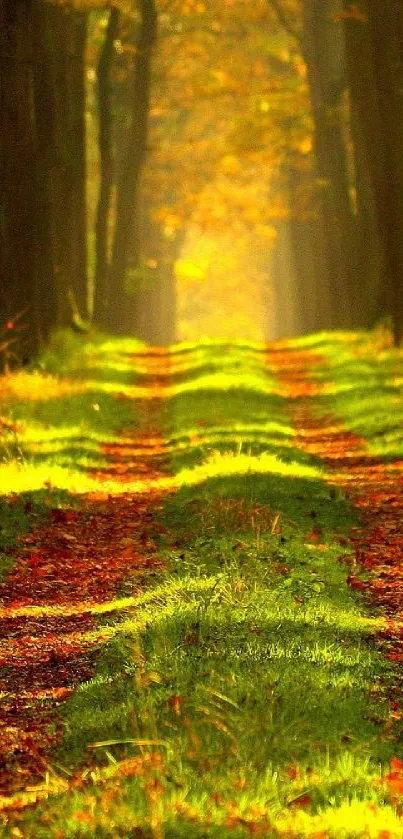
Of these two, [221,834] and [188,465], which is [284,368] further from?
[221,834]

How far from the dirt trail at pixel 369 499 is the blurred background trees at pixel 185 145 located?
15.6 ft

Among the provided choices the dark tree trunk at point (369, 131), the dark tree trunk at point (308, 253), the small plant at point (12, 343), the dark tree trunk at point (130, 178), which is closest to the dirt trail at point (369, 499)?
the small plant at point (12, 343)

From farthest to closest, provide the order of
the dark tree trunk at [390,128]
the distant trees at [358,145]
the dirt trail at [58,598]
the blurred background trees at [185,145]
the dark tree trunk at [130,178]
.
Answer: the dark tree trunk at [130,178] → the distant trees at [358,145] → the dark tree trunk at [390,128] → the blurred background trees at [185,145] → the dirt trail at [58,598]

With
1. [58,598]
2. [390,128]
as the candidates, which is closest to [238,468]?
[58,598]

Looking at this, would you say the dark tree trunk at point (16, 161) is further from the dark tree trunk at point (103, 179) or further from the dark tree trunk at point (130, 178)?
the dark tree trunk at point (130, 178)

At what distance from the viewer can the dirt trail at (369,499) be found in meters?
8.25

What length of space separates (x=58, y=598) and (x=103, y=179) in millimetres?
25083

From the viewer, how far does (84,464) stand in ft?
44.3

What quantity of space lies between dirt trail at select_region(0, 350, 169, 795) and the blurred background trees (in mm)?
8297

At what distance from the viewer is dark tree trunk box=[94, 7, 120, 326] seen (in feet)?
103

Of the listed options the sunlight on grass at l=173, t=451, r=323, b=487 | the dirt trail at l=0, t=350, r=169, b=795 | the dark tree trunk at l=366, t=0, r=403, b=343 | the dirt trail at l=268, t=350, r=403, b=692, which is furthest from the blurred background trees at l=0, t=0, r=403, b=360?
the dirt trail at l=0, t=350, r=169, b=795

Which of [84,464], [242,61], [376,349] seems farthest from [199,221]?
[84,464]

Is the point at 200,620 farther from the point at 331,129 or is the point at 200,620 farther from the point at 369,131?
the point at 331,129

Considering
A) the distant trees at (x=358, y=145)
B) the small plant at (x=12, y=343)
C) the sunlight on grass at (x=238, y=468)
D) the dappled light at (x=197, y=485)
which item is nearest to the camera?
the dappled light at (x=197, y=485)
